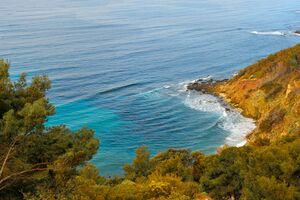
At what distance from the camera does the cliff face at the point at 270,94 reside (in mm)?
51562

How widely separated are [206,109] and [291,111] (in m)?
17.5

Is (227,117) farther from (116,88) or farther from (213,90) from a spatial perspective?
(116,88)

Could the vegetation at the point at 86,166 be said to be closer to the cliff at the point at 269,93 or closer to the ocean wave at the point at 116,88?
the cliff at the point at 269,93

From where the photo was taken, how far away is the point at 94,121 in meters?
61.9

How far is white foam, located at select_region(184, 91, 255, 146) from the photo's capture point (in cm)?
5628

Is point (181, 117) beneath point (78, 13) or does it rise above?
beneath

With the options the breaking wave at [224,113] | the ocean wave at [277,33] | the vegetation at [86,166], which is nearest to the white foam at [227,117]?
the breaking wave at [224,113]

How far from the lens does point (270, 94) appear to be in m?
63.3

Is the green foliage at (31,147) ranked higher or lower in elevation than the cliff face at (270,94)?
higher

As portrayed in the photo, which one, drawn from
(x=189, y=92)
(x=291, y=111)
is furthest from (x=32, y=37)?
(x=291, y=111)

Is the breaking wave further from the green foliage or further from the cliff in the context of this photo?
the green foliage

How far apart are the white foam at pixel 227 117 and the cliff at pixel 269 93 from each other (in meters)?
1.38

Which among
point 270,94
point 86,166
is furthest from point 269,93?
point 86,166

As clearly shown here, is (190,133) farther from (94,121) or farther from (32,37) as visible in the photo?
(32,37)
